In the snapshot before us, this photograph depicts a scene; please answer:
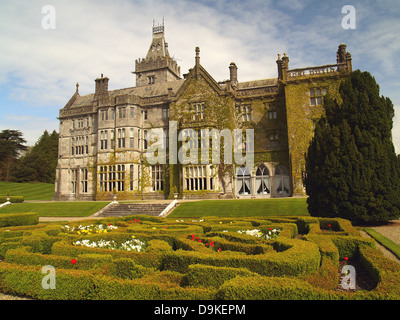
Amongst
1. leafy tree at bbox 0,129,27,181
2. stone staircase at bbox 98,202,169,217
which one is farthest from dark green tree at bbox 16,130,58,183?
stone staircase at bbox 98,202,169,217

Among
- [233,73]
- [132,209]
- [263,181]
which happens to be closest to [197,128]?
[263,181]

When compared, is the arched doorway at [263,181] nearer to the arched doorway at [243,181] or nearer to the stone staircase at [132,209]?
the arched doorway at [243,181]

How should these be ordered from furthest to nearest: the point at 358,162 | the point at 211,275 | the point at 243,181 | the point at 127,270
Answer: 1. the point at 243,181
2. the point at 358,162
3. the point at 127,270
4. the point at 211,275

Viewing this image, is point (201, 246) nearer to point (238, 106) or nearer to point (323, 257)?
point (323, 257)

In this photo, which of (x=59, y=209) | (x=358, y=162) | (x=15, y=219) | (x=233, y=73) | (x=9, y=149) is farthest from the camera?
(x=9, y=149)

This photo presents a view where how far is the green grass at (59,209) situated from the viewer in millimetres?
25344

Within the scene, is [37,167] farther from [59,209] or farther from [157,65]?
[59,209]

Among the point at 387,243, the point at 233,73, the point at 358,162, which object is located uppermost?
the point at 233,73

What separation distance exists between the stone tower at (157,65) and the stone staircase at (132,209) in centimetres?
2782

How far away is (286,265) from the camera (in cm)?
611

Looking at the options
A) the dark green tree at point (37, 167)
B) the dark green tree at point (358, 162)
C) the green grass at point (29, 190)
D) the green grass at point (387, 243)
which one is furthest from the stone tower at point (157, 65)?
the green grass at point (387, 243)

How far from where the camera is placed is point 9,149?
68312 millimetres

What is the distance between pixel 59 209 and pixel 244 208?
15.9 metres

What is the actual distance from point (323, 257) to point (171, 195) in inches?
994
